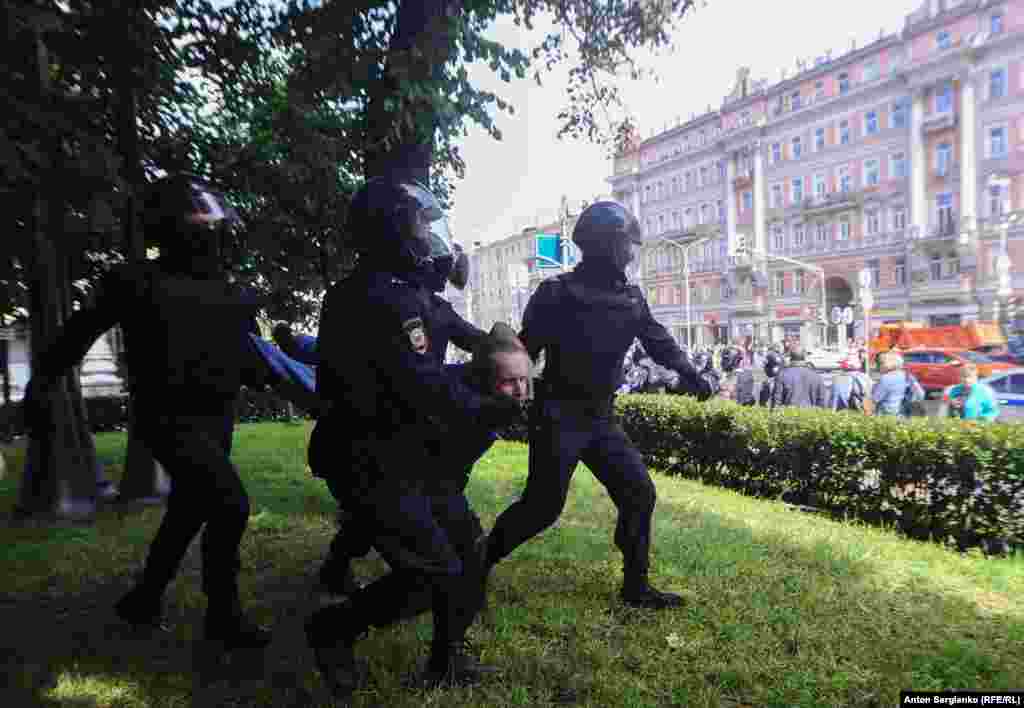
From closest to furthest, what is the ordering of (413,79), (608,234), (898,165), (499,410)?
(499,410), (608,234), (413,79), (898,165)

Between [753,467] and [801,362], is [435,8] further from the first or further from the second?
[801,362]

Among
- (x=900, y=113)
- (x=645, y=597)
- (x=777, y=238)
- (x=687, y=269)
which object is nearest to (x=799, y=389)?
(x=645, y=597)

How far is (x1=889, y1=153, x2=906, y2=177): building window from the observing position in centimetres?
4141

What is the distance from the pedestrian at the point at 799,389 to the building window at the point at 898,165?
3720 centimetres

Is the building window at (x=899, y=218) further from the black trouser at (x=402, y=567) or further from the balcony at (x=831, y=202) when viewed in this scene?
the black trouser at (x=402, y=567)

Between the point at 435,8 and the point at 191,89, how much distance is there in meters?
3.90

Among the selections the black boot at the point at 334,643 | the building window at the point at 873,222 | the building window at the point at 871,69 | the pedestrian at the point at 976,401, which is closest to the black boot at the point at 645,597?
the black boot at the point at 334,643

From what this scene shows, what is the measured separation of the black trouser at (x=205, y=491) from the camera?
332 cm

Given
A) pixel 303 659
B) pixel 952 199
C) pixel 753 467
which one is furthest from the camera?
pixel 952 199

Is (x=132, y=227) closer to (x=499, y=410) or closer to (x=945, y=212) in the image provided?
(x=499, y=410)

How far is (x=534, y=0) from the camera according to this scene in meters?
7.61

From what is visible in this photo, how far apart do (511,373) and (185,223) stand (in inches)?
75.1

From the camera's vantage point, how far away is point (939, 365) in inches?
818

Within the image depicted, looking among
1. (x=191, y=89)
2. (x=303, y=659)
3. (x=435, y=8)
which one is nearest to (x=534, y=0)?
(x=435, y=8)
